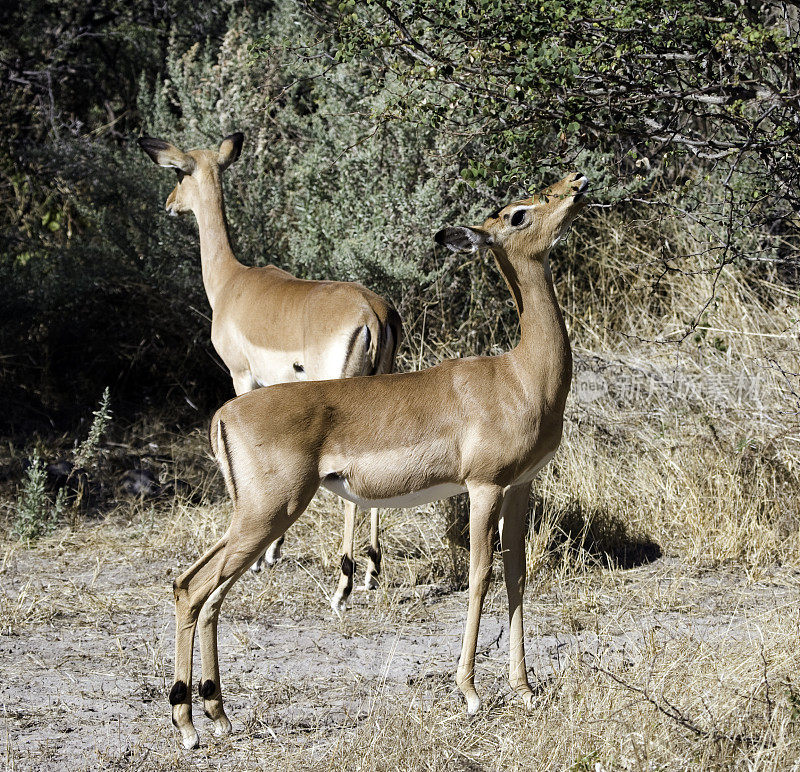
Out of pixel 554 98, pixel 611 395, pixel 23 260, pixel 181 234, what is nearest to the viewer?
pixel 554 98

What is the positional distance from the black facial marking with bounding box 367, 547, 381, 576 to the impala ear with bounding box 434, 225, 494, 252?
213 cm

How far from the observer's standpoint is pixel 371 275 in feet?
25.3

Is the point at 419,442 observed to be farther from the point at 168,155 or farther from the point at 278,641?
the point at 168,155

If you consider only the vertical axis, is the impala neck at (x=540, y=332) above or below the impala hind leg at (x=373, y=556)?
above

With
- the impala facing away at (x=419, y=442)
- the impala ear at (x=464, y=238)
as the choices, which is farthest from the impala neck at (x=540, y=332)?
the impala ear at (x=464, y=238)

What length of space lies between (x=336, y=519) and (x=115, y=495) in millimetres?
1829

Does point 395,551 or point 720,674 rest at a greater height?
point 720,674

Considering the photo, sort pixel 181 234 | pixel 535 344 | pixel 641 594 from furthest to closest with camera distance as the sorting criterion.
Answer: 1. pixel 181 234
2. pixel 641 594
3. pixel 535 344

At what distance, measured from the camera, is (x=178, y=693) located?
12.0 ft

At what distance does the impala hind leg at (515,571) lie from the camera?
395cm

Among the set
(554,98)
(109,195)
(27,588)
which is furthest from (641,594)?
(109,195)

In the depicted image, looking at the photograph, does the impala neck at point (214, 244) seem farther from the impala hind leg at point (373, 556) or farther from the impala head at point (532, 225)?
the impala head at point (532, 225)

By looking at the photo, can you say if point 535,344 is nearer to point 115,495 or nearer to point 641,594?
point 641,594

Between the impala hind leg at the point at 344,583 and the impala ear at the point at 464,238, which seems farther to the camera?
the impala hind leg at the point at 344,583
